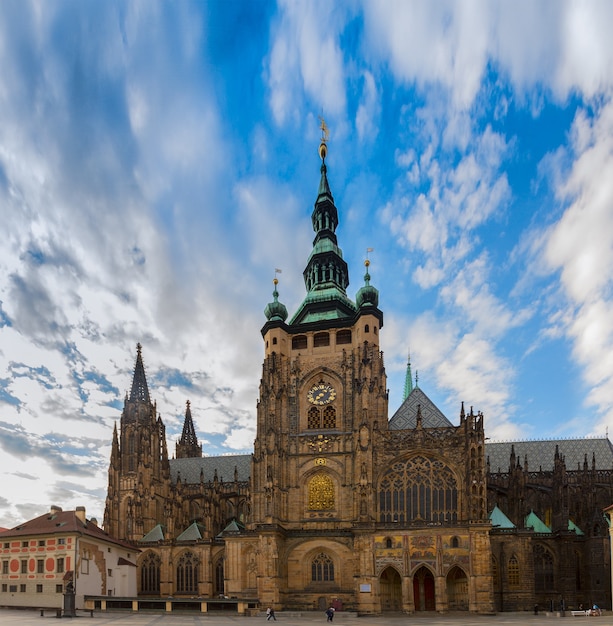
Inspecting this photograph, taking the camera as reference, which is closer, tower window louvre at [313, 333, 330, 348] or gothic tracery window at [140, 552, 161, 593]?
tower window louvre at [313, 333, 330, 348]

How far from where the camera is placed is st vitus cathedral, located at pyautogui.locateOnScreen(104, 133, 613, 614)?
187 ft

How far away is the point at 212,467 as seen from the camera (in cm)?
9938

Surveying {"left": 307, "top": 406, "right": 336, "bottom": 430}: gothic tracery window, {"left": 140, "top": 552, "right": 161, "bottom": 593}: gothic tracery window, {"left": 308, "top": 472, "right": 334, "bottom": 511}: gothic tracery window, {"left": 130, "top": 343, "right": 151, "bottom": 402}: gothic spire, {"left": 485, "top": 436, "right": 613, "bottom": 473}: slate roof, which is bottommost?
{"left": 140, "top": 552, "right": 161, "bottom": 593}: gothic tracery window

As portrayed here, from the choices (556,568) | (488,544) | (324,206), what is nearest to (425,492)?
(488,544)

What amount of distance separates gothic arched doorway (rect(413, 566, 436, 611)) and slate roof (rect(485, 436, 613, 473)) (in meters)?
25.0

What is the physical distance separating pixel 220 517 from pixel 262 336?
28.5 m

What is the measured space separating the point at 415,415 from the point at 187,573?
3419 centimetres

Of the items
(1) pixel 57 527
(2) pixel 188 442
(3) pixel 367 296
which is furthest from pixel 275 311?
(2) pixel 188 442

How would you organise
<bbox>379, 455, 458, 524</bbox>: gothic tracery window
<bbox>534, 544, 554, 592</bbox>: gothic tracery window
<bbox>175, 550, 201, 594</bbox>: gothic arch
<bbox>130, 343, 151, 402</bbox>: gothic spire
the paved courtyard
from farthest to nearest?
<bbox>130, 343, 151, 402</bbox>: gothic spire, <bbox>175, 550, 201, 594</bbox>: gothic arch, <bbox>534, 544, 554, 592</bbox>: gothic tracery window, <bbox>379, 455, 458, 524</bbox>: gothic tracery window, the paved courtyard

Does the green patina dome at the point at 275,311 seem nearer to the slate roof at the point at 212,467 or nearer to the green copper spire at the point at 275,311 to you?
the green copper spire at the point at 275,311

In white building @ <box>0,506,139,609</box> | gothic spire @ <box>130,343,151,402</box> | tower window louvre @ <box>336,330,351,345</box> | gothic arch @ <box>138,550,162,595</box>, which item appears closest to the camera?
white building @ <box>0,506,139,609</box>

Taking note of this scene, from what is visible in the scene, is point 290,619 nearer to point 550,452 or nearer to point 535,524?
point 535,524

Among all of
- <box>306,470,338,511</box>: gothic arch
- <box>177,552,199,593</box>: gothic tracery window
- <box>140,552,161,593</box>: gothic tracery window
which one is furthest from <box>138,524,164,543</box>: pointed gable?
<box>306,470,338,511</box>: gothic arch

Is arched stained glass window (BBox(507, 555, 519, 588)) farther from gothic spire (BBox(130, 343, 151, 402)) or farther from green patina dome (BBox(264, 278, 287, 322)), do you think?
gothic spire (BBox(130, 343, 151, 402))
